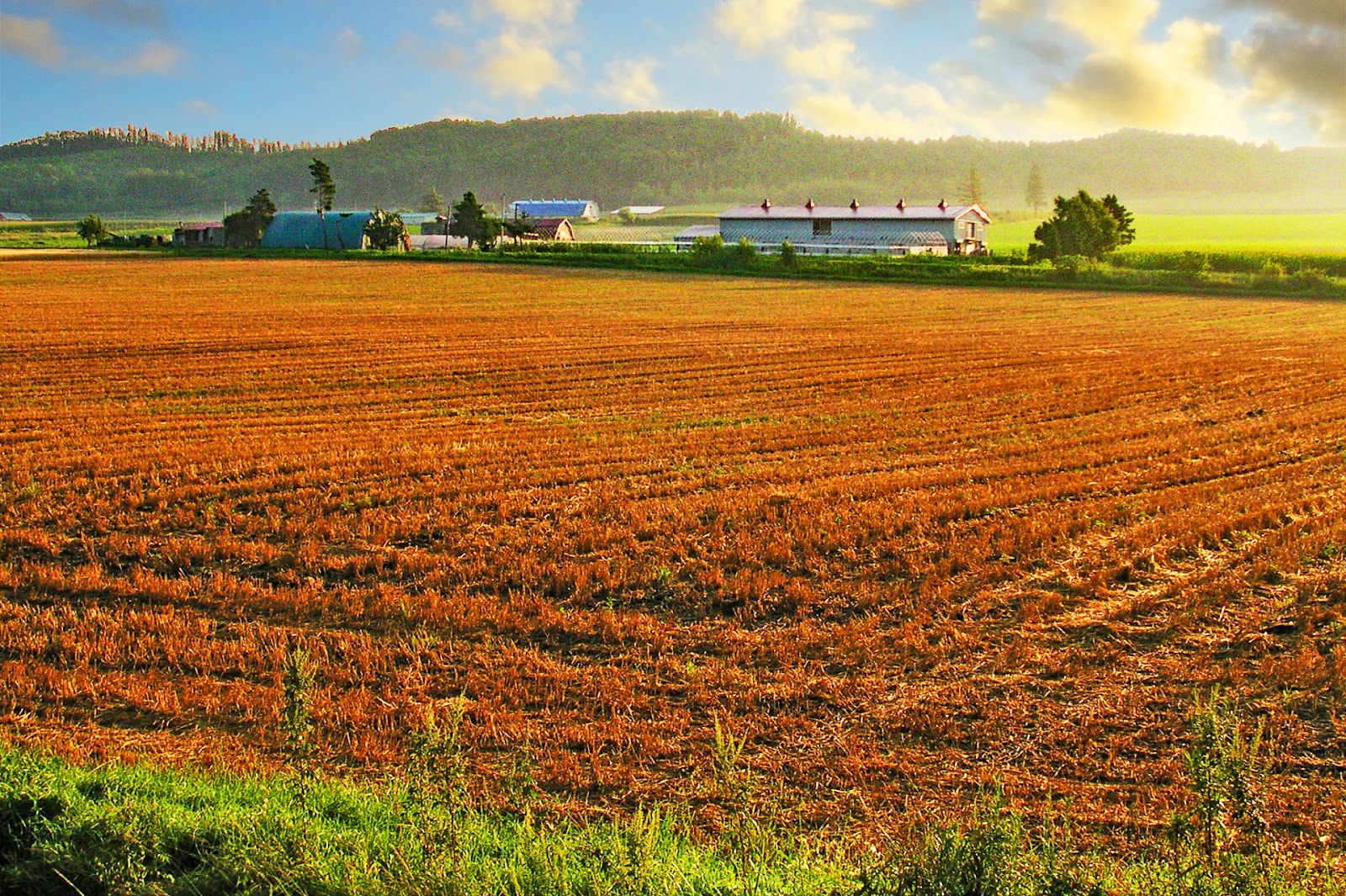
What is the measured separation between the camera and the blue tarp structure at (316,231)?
11381 cm

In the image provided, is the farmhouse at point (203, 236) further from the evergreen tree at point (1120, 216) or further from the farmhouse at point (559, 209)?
the evergreen tree at point (1120, 216)

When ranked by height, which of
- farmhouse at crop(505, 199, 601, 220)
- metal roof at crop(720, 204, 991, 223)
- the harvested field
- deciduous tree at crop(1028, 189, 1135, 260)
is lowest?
the harvested field

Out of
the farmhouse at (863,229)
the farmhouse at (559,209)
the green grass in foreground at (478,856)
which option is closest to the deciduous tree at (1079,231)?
the farmhouse at (863,229)

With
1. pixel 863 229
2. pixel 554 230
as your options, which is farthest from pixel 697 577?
pixel 554 230

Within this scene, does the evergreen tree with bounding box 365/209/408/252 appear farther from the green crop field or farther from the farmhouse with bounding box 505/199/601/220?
the green crop field

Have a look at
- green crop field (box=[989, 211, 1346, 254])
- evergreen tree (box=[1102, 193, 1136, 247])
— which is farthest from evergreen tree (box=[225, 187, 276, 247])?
evergreen tree (box=[1102, 193, 1136, 247])

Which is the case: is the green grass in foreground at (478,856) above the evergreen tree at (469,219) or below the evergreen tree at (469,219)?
below

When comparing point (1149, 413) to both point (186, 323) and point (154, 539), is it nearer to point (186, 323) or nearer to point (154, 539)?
point (154, 539)

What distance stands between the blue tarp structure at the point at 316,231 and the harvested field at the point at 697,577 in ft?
303

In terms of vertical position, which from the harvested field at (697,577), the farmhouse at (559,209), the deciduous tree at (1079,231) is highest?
the farmhouse at (559,209)

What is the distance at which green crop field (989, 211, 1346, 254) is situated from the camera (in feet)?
316

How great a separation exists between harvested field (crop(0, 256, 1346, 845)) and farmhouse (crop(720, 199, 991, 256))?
79727 mm

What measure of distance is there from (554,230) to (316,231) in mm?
28561

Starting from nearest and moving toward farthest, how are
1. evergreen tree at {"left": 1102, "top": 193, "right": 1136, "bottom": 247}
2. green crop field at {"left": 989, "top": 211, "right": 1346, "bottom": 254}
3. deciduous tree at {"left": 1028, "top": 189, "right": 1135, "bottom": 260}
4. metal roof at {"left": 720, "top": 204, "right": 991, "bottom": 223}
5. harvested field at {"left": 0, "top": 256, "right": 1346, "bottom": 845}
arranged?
harvested field at {"left": 0, "top": 256, "right": 1346, "bottom": 845}, deciduous tree at {"left": 1028, "top": 189, "right": 1135, "bottom": 260}, evergreen tree at {"left": 1102, "top": 193, "right": 1136, "bottom": 247}, green crop field at {"left": 989, "top": 211, "right": 1346, "bottom": 254}, metal roof at {"left": 720, "top": 204, "right": 991, "bottom": 223}
